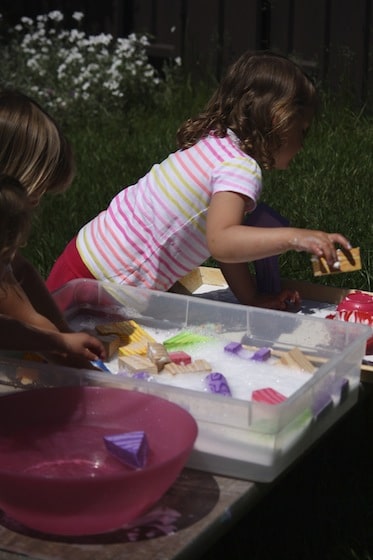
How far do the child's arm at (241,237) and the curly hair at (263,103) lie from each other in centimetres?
19

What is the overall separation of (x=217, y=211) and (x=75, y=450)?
0.77 metres

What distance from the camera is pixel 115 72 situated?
16.5 feet

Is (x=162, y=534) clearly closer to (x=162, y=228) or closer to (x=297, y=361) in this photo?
(x=297, y=361)

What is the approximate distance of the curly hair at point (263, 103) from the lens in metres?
2.42

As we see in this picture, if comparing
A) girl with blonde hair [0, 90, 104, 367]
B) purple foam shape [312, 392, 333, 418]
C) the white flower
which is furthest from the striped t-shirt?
the white flower

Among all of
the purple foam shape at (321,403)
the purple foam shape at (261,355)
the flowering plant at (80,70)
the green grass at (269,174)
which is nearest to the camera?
the purple foam shape at (321,403)

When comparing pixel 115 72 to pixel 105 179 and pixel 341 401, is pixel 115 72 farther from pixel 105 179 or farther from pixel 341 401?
pixel 341 401

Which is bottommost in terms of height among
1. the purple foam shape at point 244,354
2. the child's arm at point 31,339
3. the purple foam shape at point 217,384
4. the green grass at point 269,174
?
the green grass at point 269,174

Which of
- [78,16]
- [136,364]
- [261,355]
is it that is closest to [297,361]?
[261,355]

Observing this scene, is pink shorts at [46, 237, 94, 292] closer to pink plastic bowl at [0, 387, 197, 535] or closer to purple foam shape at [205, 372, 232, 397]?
purple foam shape at [205, 372, 232, 397]

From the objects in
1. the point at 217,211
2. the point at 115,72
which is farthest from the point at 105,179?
the point at 217,211

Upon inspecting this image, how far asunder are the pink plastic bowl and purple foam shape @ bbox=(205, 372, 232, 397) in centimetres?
18

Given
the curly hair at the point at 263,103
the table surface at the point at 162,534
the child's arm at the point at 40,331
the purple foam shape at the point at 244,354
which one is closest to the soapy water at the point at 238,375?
the purple foam shape at the point at 244,354

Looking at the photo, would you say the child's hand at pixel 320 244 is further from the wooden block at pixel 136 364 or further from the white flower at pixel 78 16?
the white flower at pixel 78 16
